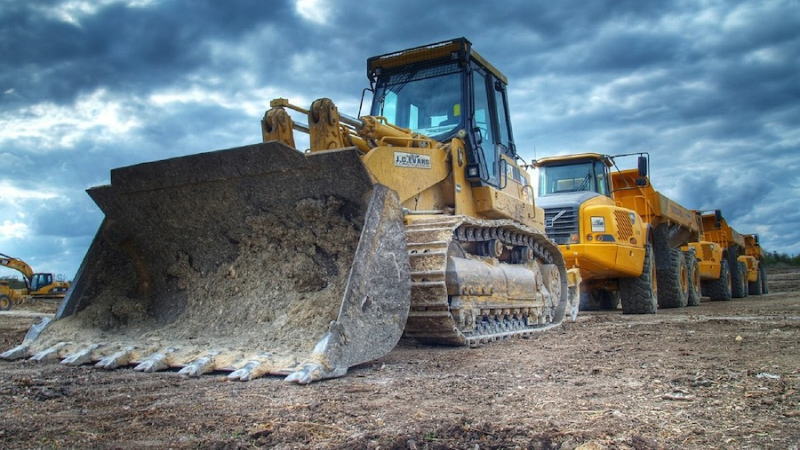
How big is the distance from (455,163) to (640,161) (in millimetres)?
6575

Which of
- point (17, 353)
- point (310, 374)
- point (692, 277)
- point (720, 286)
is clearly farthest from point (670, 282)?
point (17, 353)

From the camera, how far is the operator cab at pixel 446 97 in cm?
735

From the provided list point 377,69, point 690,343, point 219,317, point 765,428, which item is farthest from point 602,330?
point 765,428

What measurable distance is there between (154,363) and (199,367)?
1.36 ft

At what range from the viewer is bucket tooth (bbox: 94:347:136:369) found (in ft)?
15.6

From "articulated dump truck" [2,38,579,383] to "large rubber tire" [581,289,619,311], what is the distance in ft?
25.2

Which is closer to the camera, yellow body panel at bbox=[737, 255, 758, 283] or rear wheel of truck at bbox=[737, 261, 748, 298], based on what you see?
rear wheel of truck at bbox=[737, 261, 748, 298]

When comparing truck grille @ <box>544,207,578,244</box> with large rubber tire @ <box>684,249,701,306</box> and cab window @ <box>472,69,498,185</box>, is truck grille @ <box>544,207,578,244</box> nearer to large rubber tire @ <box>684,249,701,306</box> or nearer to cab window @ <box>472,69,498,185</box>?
cab window @ <box>472,69,498,185</box>

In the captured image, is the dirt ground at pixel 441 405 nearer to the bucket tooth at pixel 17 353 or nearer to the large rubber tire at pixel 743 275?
the bucket tooth at pixel 17 353

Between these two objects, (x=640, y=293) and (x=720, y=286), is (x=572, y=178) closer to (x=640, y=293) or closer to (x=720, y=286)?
(x=640, y=293)

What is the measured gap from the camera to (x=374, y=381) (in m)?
4.15

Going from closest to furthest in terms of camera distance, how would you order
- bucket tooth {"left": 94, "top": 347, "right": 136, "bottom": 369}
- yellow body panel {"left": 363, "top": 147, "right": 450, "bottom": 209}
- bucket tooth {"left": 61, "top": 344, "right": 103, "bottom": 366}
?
bucket tooth {"left": 94, "top": 347, "right": 136, "bottom": 369}
bucket tooth {"left": 61, "top": 344, "right": 103, "bottom": 366}
yellow body panel {"left": 363, "top": 147, "right": 450, "bottom": 209}

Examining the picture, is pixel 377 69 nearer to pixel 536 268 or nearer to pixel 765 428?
pixel 536 268

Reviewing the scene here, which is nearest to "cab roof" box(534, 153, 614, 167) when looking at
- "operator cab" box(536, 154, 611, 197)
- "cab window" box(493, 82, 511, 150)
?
"operator cab" box(536, 154, 611, 197)
